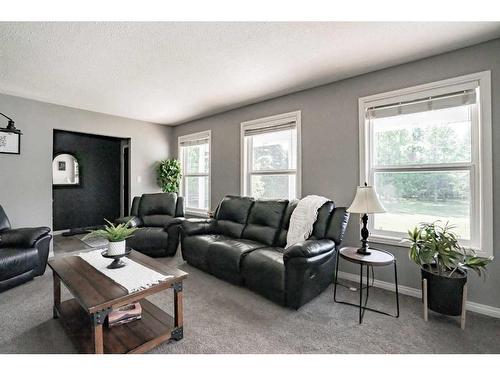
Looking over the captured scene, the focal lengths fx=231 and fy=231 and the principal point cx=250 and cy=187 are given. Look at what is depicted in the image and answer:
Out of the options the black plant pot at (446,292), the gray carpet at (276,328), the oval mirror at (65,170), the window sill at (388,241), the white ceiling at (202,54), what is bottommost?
the gray carpet at (276,328)

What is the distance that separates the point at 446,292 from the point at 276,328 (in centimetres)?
148

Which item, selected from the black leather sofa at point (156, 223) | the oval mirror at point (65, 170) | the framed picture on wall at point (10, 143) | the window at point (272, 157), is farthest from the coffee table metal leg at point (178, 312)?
the oval mirror at point (65, 170)

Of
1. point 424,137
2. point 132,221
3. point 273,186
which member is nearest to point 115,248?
point 132,221

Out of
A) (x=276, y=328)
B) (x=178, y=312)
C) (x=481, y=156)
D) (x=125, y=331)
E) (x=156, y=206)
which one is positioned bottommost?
(x=276, y=328)

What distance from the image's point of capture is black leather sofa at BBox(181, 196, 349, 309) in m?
2.14

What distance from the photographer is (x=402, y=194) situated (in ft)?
8.70

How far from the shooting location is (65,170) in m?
5.20

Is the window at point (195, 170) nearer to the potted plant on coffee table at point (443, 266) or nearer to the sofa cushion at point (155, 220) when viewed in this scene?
the sofa cushion at point (155, 220)

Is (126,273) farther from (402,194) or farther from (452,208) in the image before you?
(452,208)

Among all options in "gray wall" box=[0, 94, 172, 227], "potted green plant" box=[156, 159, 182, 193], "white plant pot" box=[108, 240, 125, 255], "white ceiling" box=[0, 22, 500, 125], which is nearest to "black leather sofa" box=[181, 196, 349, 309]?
"white plant pot" box=[108, 240, 125, 255]

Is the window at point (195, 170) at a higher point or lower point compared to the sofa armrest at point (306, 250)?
higher

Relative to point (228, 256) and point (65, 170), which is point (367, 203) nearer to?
point (228, 256)

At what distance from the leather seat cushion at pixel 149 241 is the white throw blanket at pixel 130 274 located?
4.44ft

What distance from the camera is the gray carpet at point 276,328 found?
1.65 m
